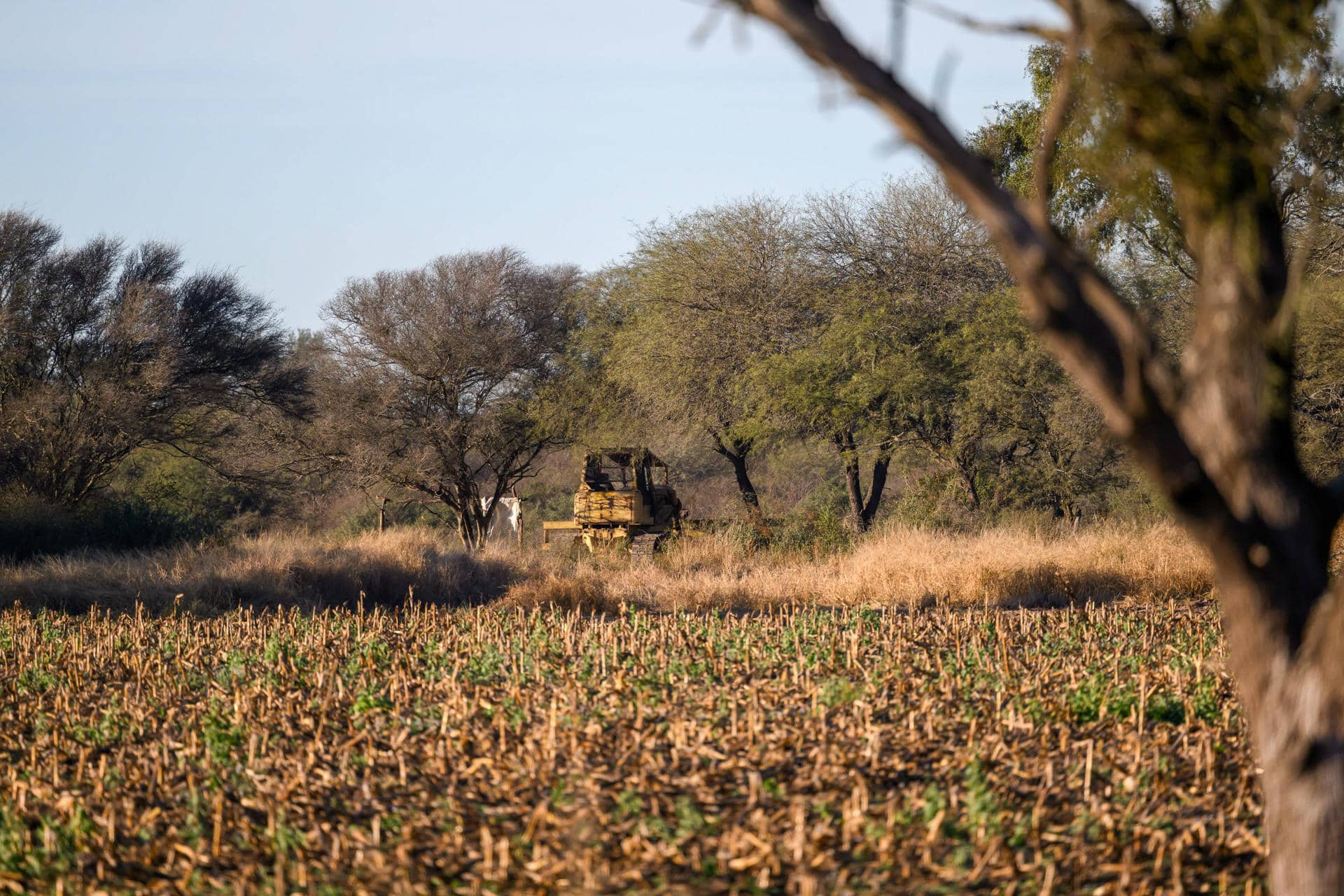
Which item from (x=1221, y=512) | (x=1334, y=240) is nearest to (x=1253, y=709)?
(x=1221, y=512)

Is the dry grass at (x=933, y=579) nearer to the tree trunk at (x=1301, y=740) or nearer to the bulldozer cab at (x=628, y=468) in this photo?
the bulldozer cab at (x=628, y=468)

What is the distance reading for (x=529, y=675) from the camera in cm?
655

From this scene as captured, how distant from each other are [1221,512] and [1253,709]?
512 mm

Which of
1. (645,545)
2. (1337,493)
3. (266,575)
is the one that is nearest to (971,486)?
(645,545)

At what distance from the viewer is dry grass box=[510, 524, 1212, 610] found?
40.2ft

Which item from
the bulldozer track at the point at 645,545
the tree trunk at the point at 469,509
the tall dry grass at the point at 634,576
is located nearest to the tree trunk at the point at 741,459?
the bulldozer track at the point at 645,545

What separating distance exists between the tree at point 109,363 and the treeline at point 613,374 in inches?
2.1

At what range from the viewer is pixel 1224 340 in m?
2.58

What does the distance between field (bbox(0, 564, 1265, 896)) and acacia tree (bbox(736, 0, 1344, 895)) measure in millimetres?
1053

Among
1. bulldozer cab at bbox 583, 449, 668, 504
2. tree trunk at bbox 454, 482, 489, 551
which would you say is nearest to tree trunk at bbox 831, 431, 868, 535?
bulldozer cab at bbox 583, 449, 668, 504

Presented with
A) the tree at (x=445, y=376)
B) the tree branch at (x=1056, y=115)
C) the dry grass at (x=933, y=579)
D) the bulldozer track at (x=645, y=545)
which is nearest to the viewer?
the tree branch at (x=1056, y=115)

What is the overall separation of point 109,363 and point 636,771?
69.1 feet

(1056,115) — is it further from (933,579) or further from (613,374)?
(613,374)

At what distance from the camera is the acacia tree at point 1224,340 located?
251 cm
